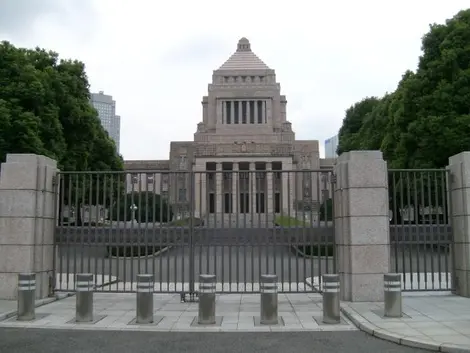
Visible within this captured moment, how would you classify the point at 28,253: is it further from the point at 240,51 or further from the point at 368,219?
the point at 240,51

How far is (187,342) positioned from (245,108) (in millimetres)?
75100

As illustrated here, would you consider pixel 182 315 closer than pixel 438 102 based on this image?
Yes

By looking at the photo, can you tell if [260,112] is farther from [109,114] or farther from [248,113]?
[109,114]

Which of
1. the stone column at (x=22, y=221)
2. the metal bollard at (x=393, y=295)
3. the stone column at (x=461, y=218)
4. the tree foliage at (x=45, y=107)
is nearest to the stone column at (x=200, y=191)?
the stone column at (x=22, y=221)

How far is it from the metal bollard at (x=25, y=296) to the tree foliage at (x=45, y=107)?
15546 mm

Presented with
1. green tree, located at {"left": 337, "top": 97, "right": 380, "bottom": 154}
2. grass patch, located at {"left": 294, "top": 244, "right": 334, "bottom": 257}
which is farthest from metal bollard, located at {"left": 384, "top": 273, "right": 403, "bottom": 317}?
green tree, located at {"left": 337, "top": 97, "right": 380, "bottom": 154}

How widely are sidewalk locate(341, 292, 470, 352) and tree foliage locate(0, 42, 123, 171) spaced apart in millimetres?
18369

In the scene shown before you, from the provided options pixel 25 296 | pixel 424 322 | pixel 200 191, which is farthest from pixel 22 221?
pixel 424 322

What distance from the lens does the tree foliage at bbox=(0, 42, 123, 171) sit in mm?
23453

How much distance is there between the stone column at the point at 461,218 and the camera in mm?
11414

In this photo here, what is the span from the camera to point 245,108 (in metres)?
81.4

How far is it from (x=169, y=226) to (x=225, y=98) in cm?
7007

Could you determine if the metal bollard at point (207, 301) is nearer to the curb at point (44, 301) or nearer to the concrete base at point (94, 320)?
the concrete base at point (94, 320)

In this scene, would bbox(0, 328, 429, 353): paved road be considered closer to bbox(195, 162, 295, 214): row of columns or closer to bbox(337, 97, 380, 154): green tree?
bbox(195, 162, 295, 214): row of columns
